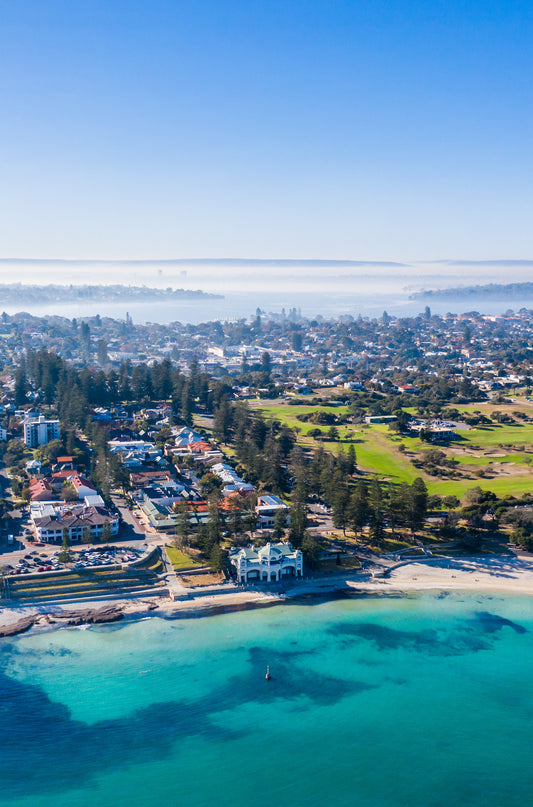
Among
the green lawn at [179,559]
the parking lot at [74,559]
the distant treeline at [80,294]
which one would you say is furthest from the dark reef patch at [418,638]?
the distant treeline at [80,294]

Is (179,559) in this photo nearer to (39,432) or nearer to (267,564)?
(267,564)

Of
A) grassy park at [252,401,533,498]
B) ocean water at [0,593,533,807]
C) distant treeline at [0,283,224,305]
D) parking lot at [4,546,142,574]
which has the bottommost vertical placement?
ocean water at [0,593,533,807]

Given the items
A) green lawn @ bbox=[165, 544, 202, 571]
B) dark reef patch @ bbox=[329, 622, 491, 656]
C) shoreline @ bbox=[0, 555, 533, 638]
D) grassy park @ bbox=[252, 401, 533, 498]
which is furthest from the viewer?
grassy park @ bbox=[252, 401, 533, 498]

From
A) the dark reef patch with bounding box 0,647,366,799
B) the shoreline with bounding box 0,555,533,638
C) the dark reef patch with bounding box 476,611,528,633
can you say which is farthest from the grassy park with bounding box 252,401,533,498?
the dark reef patch with bounding box 0,647,366,799

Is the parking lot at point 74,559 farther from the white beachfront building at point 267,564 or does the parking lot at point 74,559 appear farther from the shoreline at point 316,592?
the white beachfront building at point 267,564

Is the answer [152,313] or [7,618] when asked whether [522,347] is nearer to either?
[7,618]

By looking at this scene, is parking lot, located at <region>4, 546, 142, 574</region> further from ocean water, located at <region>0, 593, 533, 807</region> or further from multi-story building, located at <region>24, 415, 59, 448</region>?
multi-story building, located at <region>24, 415, 59, 448</region>

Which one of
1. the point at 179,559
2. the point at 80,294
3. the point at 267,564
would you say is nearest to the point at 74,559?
the point at 179,559
